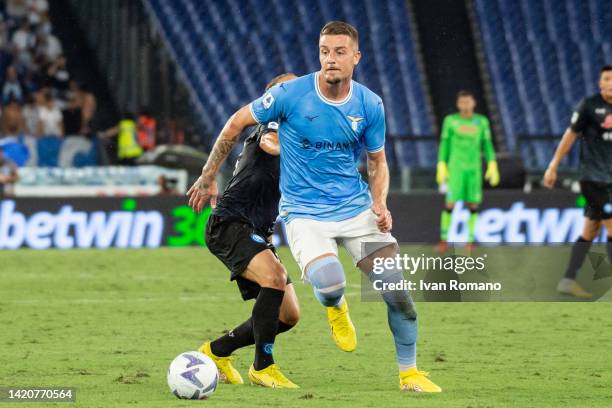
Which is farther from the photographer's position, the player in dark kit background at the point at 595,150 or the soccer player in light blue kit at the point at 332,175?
the player in dark kit background at the point at 595,150

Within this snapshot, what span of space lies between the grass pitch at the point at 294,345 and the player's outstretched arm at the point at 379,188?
2.86 feet

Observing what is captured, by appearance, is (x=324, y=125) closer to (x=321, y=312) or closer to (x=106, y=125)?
(x=321, y=312)

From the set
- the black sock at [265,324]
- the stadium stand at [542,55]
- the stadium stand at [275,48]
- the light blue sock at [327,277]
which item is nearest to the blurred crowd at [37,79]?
the stadium stand at [275,48]

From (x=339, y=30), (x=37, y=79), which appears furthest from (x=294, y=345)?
(x=37, y=79)

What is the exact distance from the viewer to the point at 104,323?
423 inches

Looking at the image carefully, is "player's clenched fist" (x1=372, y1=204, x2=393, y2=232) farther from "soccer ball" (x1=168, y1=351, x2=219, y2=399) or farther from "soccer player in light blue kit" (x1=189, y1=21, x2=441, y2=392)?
"soccer ball" (x1=168, y1=351, x2=219, y2=399)

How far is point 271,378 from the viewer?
7.46 m

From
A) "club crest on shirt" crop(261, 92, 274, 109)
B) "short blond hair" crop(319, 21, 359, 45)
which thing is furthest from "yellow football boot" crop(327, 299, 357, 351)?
"short blond hair" crop(319, 21, 359, 45)

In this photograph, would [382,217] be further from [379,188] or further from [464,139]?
[464,139]

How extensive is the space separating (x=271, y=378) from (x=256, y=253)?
2.24 ft

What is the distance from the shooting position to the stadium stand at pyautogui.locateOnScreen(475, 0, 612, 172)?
76.8ft

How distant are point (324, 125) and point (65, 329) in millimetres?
3809

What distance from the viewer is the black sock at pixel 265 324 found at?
746 centimetres

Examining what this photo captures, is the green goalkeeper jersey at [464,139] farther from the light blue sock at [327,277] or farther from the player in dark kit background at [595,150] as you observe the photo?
the light blue sock at [327,277]
